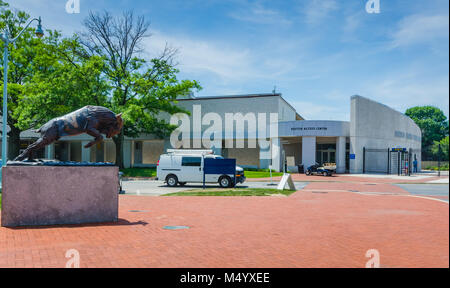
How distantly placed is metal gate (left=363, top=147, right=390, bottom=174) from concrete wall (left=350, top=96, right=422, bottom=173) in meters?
0.12

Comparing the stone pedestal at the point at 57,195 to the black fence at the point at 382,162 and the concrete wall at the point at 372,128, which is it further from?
the black fence at the point at 382,162

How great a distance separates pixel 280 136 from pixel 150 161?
18.6 metres

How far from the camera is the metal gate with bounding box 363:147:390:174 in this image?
126ft

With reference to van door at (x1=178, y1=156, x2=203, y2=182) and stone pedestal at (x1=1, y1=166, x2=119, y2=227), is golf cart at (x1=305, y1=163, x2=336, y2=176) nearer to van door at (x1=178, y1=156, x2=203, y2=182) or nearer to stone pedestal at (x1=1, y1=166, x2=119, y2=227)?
van door at (x1=178, y1=156, x2=203, y2=182)

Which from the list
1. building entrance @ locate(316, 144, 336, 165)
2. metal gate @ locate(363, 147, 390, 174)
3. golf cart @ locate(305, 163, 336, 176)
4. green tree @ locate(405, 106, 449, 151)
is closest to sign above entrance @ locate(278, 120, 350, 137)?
metal gate @ locate(363, 147, 390, 174)

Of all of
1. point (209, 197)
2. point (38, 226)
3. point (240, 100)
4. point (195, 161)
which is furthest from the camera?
point (240, 100)

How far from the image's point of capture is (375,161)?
132 feet

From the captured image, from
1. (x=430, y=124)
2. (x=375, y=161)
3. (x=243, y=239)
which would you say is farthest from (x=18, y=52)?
(x=430, y=124)

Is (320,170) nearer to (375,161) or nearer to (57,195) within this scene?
(375,161)

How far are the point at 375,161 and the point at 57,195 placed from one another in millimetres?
37942

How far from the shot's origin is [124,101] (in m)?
34.8
